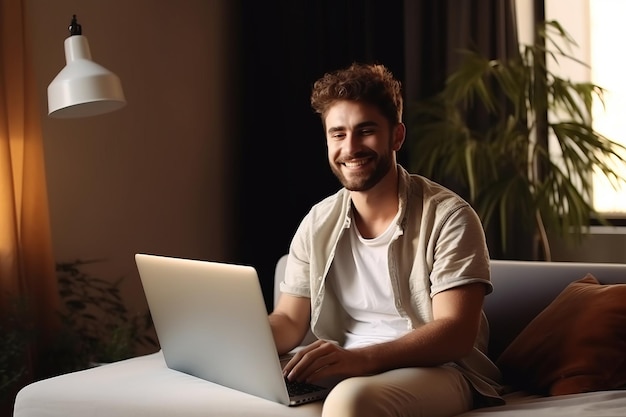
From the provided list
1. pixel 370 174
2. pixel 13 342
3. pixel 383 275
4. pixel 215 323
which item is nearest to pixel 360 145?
pixel 370 174

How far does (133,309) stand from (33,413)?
1714 millimetres

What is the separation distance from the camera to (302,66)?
427 cm

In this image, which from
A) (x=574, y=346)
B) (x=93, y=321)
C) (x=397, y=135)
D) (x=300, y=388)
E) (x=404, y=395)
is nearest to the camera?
(x=404, y=395)

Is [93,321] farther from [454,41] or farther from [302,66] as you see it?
[454,41]

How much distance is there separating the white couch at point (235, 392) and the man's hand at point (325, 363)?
65 millimetres

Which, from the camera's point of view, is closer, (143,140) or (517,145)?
(517,145)

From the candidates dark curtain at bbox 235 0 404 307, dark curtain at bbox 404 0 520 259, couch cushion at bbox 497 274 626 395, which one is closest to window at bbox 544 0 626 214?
dark curtain at bbox 404 0 520 259

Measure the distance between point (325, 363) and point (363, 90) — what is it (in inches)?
26.9

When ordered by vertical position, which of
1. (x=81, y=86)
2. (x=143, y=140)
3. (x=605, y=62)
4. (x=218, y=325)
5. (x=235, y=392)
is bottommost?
(x=235, y=392)

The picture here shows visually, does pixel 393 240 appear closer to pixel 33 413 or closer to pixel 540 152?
pixel 33 413

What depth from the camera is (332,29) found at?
13.8 feet

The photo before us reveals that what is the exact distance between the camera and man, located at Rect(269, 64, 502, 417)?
78.5 inches

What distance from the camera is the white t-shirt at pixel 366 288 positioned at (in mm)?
2258

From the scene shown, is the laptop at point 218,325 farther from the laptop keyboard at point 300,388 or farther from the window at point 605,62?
the window at point 605,62
